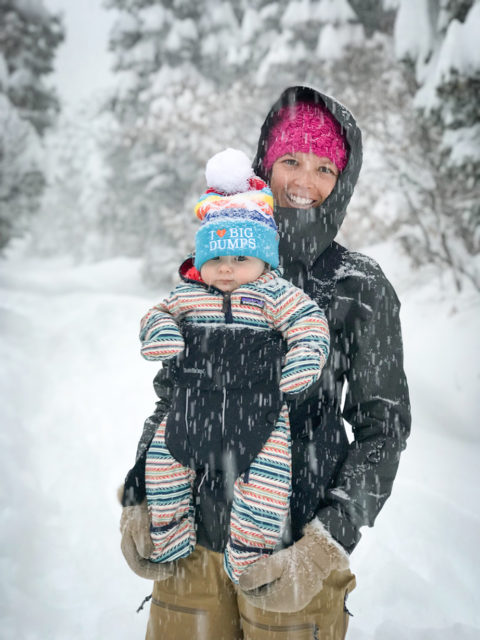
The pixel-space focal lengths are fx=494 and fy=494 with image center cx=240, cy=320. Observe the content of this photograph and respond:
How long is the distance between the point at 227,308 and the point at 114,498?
153 inches

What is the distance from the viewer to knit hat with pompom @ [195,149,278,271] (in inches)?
78.4

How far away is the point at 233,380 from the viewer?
1815 mm

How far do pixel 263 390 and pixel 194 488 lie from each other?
51 cm

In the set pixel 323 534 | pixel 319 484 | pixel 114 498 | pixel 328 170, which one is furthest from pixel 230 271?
pixel 114 498

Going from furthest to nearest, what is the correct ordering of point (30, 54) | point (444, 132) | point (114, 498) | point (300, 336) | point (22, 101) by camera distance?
point (22, 101), point (30, 54), point (444, 132), point (114, 498), point (300, 336)

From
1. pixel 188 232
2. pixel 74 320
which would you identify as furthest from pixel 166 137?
pixel 74 320

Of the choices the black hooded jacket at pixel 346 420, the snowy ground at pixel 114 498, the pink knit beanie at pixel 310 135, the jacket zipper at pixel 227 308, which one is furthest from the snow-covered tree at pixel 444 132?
the jacket zipper at pixel 227 308

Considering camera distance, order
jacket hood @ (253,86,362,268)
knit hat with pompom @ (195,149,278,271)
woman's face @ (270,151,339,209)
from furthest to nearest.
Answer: woman's face @ (270,151,339,209) → jacket hood @ (253,86,362,268) → knit hat with pompom @ (195,149,278,271)

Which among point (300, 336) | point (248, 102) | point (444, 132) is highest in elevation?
point (248, 102)

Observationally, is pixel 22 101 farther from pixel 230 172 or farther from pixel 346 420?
pixel 346 420

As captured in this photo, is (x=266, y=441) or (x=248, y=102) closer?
(x=266, y=441)

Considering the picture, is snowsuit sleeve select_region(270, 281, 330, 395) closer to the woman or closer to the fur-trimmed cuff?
the woman

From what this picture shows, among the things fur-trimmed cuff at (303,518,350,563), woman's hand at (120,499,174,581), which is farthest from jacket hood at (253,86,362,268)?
woman's hand at (120,499,174,581)

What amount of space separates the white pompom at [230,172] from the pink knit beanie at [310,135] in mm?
291
